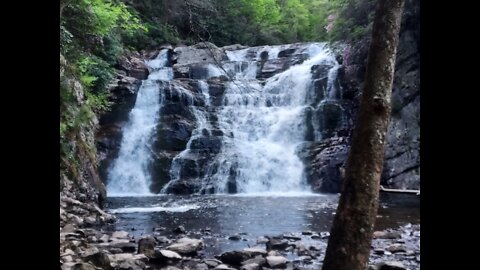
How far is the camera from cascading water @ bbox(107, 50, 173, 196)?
18781 mm

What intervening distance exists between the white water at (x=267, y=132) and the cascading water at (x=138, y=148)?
2.93 meters

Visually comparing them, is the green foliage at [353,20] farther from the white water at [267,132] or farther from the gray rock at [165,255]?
the gray rock at [165,255]

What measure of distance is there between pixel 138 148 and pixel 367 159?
16958 mm

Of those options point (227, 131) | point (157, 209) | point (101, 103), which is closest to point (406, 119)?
point (227, 131)

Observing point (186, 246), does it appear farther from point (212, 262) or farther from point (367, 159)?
point (367, 159)

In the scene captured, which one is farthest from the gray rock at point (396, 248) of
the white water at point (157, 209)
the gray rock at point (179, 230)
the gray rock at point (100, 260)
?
the white water at point (157, 209)

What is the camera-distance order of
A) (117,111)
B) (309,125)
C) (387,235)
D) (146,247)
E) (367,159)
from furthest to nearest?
(117,111) → (309,125) → (387,235) → (146,247) → (367,159)

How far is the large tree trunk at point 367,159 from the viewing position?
3.75 meters

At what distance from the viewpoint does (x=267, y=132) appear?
68.0 ft

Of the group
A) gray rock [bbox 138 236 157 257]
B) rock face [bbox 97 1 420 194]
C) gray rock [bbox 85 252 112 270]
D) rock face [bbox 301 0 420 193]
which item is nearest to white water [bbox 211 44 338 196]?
rock face [bbox 97 1 420 194]

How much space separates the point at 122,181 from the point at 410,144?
37.0 ft

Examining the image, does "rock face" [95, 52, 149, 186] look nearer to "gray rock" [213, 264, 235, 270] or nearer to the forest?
the forest

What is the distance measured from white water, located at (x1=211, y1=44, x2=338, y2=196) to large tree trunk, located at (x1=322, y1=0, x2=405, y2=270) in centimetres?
1385
